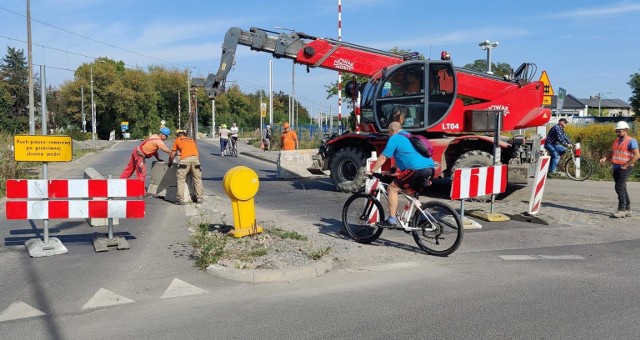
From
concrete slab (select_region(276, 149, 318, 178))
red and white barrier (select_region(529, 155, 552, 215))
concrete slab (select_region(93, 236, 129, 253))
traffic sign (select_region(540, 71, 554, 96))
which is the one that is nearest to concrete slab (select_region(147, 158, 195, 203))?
concrete slab (select_region(93, 236, 129, 253))

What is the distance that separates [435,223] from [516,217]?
3444mm

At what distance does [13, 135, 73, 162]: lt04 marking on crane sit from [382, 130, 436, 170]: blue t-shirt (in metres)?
4.34

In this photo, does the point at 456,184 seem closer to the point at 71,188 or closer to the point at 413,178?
the point at 413,178

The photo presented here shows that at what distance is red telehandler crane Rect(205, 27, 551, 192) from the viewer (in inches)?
490

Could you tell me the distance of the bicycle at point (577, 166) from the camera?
51.9 feet

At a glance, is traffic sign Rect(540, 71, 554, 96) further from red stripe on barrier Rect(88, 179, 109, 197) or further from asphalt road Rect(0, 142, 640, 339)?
red stripe on barrier Rect(88, 179, 109, 197)

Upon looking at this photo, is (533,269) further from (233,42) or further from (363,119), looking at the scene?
(233,42)

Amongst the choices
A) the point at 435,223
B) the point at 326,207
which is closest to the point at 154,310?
the point at 435,223

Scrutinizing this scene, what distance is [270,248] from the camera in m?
7.26

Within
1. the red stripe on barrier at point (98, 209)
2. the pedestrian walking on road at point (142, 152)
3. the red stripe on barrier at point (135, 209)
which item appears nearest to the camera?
the red stripe on barrier at point (98, 209)

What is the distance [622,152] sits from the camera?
9.97 meters

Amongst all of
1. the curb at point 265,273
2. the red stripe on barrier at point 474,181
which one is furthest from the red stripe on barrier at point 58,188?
the red stripe on barrier at point 474,181

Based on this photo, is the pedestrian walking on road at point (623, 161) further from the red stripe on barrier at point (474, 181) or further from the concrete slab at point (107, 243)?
the concrete slab at point (107, 243)

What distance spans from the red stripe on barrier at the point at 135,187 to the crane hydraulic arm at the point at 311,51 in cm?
714
